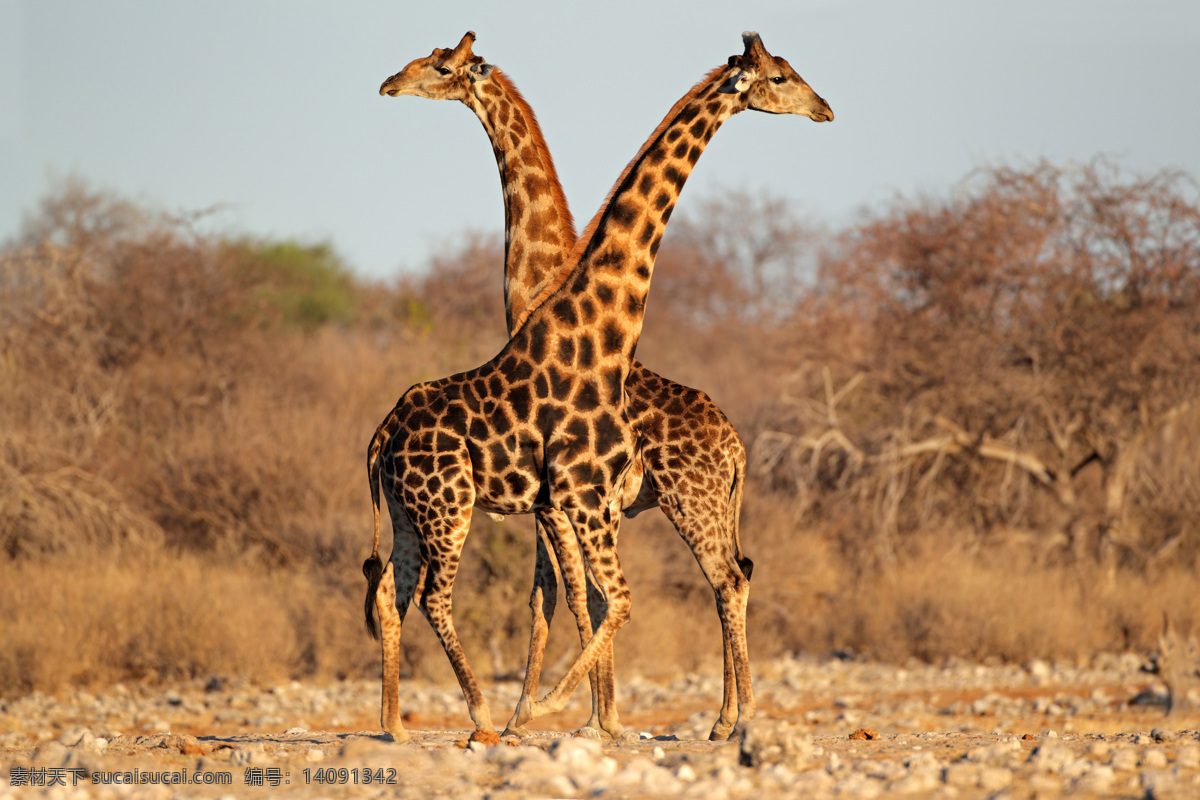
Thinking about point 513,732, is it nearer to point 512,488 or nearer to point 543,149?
point 512,488

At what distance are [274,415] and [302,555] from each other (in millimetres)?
2265

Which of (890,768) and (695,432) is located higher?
(695,432)

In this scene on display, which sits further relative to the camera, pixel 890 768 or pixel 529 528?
pixel 529 528

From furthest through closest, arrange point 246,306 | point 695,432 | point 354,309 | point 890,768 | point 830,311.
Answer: point 354,309, point 246,306, point 830,311, point 695,432, point 890,768

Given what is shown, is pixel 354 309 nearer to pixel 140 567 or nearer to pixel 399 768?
pixel 140 567

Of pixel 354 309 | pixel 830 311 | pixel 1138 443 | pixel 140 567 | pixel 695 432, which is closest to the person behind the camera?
pixel 695 432

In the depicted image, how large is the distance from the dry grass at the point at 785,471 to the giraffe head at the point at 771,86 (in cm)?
790

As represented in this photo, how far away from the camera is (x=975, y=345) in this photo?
1617 cm

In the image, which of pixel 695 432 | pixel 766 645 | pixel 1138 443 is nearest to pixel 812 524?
pixel 766 645

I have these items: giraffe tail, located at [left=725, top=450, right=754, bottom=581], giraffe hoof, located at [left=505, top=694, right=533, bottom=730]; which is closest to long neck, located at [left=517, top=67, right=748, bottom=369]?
giraffe tail, located at [left=725, top=450, right=754, bottom=581]

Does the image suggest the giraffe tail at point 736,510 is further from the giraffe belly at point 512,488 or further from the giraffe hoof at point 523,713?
the giraffe hoof at point 523,713

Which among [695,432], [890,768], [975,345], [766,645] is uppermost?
[975,345]

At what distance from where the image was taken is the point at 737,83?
648 cm

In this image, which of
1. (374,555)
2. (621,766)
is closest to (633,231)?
(374,555)
